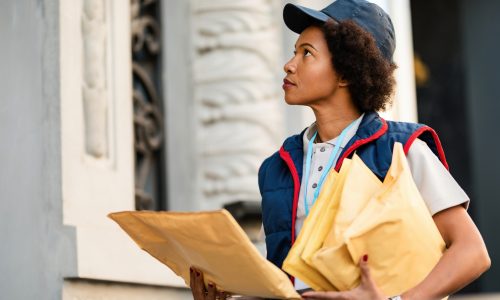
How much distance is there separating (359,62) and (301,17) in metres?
0.22

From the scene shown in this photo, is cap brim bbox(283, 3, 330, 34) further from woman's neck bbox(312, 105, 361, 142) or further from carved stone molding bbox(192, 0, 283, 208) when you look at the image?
carved stone molding bbox(192, 0, 283, 208)

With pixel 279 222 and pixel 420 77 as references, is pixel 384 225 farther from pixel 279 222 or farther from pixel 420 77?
pixel 420 77

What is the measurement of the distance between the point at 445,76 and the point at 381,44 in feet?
17.6

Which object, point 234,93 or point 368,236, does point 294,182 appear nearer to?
point 368,236

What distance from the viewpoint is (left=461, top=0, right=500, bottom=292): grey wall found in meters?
8.32

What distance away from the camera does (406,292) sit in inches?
112

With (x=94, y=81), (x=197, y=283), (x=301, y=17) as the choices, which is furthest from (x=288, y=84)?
(x=94, y=81)

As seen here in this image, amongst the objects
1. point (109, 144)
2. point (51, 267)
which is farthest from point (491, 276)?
point (51, 267)

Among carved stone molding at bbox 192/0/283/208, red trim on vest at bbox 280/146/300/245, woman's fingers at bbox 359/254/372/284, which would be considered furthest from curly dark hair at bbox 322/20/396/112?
carved stone molding at bbox 192/0/283/208

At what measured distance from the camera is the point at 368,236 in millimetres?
2805

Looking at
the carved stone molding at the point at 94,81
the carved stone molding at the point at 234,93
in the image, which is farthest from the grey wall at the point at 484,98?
the carved stone molding at the point at 94,81

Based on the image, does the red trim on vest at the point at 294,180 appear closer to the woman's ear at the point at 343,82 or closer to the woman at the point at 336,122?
the woman at the point at 336,122

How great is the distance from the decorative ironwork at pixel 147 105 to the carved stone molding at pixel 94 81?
94 cm

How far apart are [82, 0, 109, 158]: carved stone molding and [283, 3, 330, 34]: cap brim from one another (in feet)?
5.22
